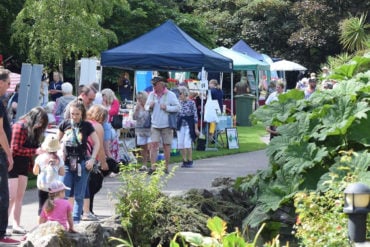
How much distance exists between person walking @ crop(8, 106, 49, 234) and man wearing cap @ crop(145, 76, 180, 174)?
18.6 ft

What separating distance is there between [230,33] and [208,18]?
5.01 feet

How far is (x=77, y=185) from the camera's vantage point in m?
9.88

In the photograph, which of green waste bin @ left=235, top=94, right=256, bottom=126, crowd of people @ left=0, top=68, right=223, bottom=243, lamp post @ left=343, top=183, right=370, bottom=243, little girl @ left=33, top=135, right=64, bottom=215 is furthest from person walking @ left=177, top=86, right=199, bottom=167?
green waste bin @ left=235, top=94, right=256, bottom=126

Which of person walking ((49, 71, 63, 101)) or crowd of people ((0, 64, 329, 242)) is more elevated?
person walking ((49, 71, 63, 101))

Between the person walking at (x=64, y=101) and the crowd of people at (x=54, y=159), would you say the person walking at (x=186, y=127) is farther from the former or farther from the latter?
the crowd of people at (x=54, y=159)

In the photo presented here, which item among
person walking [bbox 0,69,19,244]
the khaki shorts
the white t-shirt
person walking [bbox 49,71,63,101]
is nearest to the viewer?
person walking [bbox 0,69,19,244]

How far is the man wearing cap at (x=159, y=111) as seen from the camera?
1539 centimetres

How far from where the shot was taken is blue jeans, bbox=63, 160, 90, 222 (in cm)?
979

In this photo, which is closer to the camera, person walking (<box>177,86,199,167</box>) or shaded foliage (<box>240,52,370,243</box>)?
shaded foliage (<box>240,52,370,243</box>)

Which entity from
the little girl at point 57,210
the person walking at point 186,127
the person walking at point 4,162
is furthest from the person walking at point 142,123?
the little girl at point 57,210

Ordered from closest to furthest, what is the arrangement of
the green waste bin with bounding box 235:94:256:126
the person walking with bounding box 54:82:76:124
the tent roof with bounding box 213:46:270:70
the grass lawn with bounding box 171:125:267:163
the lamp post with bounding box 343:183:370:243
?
the lamp post with bounding box 343:183:370:243 < the person walking with bounding box 54:82:76:124 < the grass lawn with bounding box 171:125:267:163 < the tent roof with bounding box 213:46:270:70 < the green waste bin with bounding box 235:94:256:126

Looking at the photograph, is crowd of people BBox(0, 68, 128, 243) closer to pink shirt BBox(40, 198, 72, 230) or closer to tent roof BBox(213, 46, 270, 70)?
pink shirt BBox(40, 198, 72, 230)

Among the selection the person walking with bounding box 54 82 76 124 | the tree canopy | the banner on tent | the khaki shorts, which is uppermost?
the tree canopy

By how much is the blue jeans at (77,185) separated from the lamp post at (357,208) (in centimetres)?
441
